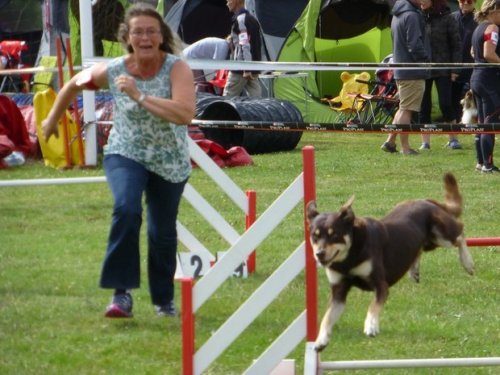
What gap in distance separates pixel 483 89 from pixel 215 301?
5.97 meters

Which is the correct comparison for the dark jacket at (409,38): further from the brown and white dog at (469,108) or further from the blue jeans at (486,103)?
the blue jeans at (486,103)

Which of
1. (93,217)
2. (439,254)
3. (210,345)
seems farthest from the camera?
(93,217)

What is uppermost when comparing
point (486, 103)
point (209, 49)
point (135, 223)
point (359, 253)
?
point (359, 253)

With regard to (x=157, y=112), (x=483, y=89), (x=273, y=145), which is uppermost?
(x=157, y=112)

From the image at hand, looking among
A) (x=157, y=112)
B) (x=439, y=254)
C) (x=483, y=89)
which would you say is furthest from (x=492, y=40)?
(x=157, y=112)

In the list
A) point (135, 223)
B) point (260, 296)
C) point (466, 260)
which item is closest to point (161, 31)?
point (135, 223)

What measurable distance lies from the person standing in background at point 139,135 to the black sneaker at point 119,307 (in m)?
0.36

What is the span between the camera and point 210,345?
198 inches

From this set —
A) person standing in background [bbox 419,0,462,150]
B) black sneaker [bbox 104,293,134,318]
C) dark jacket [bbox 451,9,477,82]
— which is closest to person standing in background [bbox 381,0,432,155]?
person standing in background [bbox 419,0,462,150]

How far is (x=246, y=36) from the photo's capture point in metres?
14.7

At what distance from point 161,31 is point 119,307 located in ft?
4.92

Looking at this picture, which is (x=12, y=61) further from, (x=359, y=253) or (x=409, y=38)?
(x=359, y=253)

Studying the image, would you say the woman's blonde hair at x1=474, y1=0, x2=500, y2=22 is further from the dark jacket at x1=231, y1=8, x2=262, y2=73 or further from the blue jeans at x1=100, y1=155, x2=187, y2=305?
the blue jeans at x1=100, y1=155, x2=187, y2=305

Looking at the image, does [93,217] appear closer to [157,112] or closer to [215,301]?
[215,301]
